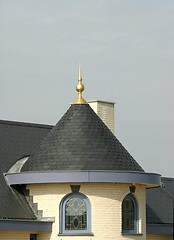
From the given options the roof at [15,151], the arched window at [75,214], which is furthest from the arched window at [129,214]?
the roof at [15,151]

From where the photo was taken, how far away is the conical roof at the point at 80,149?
36719 millimetres

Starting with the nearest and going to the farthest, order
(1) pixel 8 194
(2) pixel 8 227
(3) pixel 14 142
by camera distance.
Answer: (2) pixel 8 227, (1) pixel 8 194, (3) pixel 14 142

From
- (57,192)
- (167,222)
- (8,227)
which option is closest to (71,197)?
(57,192)

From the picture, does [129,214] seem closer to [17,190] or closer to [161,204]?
[17,190]

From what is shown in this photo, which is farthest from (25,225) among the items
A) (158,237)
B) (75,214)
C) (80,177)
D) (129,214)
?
(158,237)

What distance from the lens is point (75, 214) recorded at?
36.6 m

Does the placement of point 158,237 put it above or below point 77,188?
below

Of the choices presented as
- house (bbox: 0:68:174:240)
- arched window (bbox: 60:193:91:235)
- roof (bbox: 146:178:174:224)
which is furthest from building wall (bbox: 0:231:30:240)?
roof (bbox: 146:178:174:224)

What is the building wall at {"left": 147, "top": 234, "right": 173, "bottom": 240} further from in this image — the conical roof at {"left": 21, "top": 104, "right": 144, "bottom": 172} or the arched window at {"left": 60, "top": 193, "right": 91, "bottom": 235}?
the arched window at {"left": 60, "top": 193, "right": 91, "bottom": 235}

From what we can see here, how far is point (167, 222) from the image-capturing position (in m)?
43.5

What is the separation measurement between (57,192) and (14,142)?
5.47m

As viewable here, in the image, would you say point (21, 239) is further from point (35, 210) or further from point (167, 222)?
point (167, 222)

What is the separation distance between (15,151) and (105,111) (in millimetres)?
7400

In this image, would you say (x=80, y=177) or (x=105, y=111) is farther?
(x=105, y=111)
